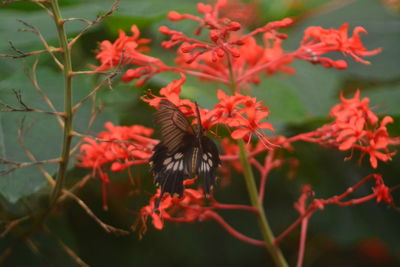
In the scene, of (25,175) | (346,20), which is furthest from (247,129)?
(346,20)

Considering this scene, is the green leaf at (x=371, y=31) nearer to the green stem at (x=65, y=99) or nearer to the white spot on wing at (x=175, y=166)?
the white spot on wing at (x=175, y=166)

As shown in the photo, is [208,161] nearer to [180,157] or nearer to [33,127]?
[180,157]

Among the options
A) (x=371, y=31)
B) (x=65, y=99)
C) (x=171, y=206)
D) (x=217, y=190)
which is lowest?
(x=217, y=190)

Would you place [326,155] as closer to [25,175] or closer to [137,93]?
[137,93]

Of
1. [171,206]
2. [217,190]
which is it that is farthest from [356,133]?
[217,190]

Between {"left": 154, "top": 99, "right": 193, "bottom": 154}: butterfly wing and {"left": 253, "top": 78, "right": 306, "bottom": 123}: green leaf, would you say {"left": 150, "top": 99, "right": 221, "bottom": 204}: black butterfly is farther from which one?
{"left": 253, "top": 78, "right": 306, "bottom": 123}: green leaf

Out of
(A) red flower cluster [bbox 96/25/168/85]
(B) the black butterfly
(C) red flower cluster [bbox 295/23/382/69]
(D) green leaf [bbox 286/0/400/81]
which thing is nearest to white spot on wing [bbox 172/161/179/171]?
(B) the black butterfly
